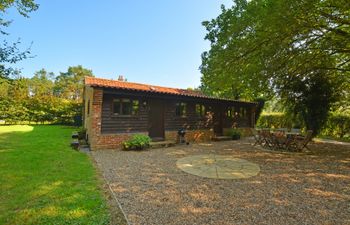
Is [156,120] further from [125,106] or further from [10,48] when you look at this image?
[10,48]

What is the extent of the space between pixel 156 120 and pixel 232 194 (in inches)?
308

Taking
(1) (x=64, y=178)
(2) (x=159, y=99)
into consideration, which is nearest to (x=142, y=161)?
(1) (x=64, y=178)

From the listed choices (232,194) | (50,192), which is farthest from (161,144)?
(50,192)

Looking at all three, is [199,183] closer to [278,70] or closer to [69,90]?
[278,70]

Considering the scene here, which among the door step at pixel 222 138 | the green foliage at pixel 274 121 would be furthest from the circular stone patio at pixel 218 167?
the green foliage at pixel 274 121

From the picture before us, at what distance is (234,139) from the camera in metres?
14.8

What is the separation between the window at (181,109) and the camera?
41.6 feet

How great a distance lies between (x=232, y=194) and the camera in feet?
14.7

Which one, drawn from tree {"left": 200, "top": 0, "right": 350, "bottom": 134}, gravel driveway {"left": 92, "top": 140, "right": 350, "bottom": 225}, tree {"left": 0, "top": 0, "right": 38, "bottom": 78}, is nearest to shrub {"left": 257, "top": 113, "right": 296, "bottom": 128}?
tree {"left": 200, "top": 0, "right": 350, "bottom": 134}

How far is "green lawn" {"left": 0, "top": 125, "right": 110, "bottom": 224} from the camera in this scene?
319 cm

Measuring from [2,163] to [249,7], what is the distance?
10.00 metres

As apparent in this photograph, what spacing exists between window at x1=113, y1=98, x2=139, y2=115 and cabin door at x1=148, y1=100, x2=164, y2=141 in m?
0.97

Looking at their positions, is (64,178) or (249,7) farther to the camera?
(249,7)

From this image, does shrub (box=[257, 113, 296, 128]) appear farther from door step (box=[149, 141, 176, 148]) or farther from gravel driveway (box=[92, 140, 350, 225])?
gravel driveway (box=[92, 140, 350, 225])
